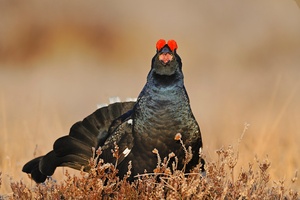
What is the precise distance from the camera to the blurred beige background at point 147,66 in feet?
25.8

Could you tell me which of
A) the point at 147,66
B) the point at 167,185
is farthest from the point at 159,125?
the point at 147,66

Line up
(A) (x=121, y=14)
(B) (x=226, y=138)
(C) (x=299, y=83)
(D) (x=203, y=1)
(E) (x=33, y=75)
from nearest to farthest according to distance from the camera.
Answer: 1. (B) (x=226, y=138)
2. (C) (x=299, y=83)
3. (E) (x=33, y=75)
4. (A) (x=121, y=14)
5. (D) (x=203, y=1)

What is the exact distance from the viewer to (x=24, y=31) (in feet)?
59.7

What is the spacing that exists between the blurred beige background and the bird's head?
0.51m

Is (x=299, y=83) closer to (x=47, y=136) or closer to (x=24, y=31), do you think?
(x=47, y=136)

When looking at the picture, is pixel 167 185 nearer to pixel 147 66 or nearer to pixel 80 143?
pixel 80 143

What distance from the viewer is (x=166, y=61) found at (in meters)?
5.16

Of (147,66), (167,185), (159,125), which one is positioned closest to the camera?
(167,185)

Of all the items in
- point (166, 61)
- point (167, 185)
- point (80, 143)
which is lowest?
point (167, 185)

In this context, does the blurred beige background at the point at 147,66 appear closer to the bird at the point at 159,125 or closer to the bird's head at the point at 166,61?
the bird at the point at 159,125

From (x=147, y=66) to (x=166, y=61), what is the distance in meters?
8.75

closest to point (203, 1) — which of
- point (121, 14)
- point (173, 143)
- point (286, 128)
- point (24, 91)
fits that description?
point (121, 14)

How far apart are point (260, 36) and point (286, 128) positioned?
842 cm

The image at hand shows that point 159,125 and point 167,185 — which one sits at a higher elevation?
point 159,125
